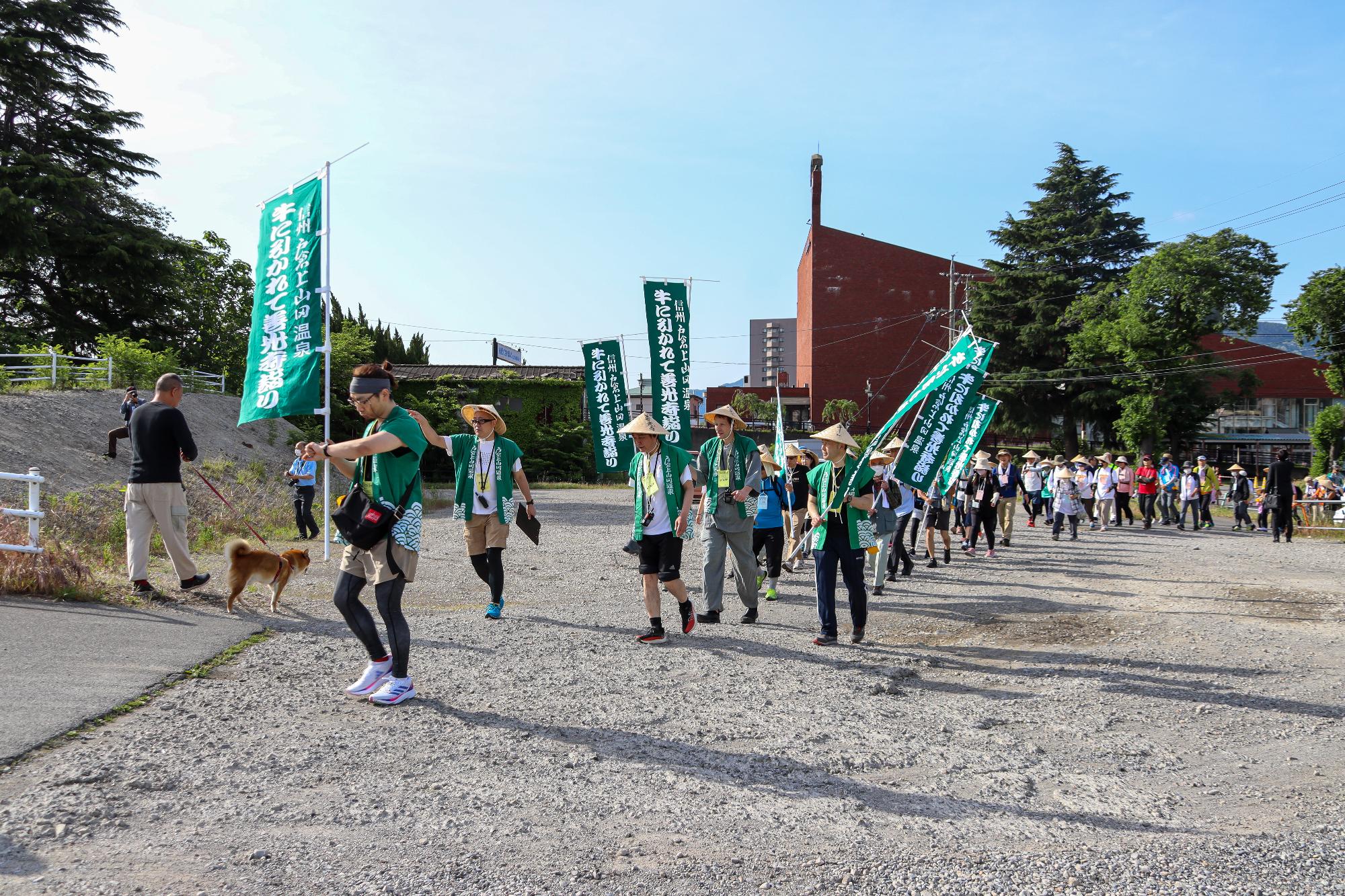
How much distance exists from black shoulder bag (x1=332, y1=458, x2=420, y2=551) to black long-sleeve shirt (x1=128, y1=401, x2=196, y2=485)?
3.40 m

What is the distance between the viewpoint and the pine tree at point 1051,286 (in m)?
47.1

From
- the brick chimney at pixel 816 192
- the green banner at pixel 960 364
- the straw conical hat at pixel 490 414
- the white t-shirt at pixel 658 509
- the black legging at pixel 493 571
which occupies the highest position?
the brick chimney at pixel 816 192

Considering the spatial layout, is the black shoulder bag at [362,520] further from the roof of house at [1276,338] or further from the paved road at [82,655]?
the roof of house at [1276,338]

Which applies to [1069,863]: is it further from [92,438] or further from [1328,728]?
[92,438]

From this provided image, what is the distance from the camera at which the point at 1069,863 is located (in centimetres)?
332

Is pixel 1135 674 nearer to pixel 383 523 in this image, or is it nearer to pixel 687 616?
pixel 687 616

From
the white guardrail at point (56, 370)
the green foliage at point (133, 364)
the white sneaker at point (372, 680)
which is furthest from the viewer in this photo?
the green foliage at point (133, 364)

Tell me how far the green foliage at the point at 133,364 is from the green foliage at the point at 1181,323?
39179 millimetres

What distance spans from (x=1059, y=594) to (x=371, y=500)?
27.0 feet

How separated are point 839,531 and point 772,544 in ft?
9.13

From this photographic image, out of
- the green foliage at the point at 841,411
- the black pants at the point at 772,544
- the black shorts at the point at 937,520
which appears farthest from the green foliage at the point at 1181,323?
the black pants at the point at 772,544

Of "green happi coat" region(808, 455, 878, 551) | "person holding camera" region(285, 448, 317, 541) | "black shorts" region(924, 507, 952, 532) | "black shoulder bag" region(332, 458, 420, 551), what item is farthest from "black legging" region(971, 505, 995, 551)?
"black shoulder bag" region(332, 458, 420, 551)

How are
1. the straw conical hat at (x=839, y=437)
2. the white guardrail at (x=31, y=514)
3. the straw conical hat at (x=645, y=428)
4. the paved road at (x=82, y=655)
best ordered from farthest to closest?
the white guardrail at (x=31, y=514) < the straw conical hat at (x=645, y=428) < the straw conical hat at (x=839, y=437) < the paved road at (x=82, y=655)

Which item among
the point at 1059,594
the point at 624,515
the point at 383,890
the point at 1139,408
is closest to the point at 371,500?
the point at 383,890
